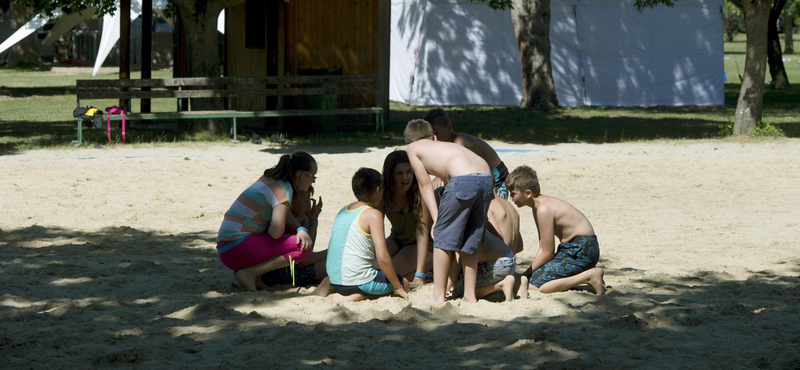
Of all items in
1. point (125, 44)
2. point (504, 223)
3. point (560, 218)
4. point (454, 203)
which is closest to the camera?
point (454, 203)

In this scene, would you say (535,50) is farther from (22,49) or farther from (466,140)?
(22,49)

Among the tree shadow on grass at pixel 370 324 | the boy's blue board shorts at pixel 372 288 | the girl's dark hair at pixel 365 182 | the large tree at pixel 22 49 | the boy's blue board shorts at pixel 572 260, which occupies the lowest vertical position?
the tree shadow on grass at pixel 370 324

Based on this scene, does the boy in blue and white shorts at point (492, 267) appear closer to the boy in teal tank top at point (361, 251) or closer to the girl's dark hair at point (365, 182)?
the boy in teal tank top at point (361, 251)

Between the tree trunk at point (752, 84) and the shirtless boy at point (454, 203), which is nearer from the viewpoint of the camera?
the shirtless boy at point (454, 203)

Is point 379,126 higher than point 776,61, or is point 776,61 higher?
point 776,61

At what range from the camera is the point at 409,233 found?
6.20 m

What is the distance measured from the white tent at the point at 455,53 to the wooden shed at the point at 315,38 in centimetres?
543

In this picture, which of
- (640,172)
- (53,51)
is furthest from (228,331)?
(53,51)

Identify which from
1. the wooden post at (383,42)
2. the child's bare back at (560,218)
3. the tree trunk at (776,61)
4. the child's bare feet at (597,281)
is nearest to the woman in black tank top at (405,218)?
the child's bare back at (560,218)

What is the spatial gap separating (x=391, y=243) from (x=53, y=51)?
46.1m

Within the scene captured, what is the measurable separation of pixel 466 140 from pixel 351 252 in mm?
1667

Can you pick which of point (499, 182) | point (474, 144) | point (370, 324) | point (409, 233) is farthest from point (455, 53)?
point (370, 324)

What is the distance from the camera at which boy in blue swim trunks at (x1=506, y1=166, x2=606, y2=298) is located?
5801 mm

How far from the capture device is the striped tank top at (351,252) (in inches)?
219
